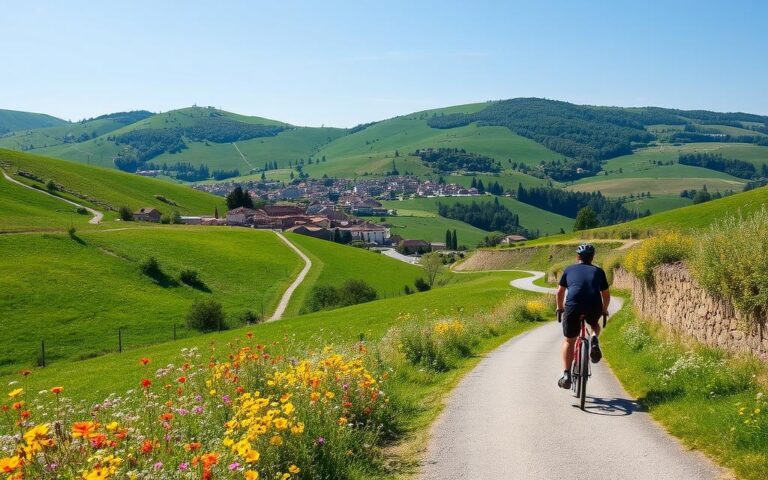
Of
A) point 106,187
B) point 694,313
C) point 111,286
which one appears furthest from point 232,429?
point 106,187

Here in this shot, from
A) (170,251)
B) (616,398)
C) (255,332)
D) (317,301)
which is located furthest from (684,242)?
(170,251)

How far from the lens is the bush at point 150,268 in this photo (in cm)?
6538

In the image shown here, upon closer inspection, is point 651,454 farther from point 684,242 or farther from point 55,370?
point 55,370

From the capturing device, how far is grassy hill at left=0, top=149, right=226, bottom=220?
4867 inches

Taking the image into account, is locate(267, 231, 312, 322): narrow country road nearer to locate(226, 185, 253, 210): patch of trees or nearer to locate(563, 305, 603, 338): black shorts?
locate(563, 305, 603, 338): black shorts

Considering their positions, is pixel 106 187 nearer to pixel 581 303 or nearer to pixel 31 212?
pixel 31 212

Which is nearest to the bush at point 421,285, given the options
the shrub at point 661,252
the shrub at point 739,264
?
the shrub at point 661,252

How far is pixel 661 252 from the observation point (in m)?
17.0

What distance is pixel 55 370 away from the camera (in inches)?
1284

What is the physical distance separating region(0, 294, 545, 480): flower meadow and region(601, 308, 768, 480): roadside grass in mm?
4534

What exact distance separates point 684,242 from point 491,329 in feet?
30.1

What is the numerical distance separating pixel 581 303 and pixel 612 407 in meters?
1.98

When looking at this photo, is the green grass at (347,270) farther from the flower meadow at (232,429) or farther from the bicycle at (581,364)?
the flower meadow at (232,429)

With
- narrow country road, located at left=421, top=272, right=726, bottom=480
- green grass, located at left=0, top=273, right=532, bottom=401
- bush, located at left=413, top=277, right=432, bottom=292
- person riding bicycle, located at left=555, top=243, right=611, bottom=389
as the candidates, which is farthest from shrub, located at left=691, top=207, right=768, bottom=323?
bush, located at left=413, top=277, right=432, bottom=292
